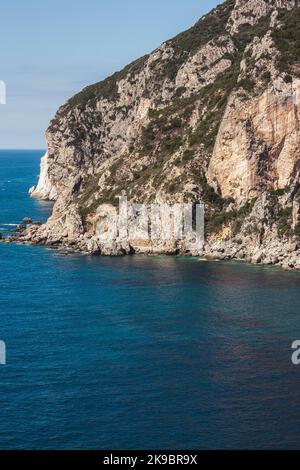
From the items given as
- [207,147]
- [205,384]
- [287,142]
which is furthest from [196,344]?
[207,147]

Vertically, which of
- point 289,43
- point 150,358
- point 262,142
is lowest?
point 150,358

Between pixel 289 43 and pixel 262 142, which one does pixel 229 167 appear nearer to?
pixel 262 142

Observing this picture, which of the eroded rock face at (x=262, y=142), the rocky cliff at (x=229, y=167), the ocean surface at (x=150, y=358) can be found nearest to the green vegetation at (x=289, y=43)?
the rocky cliff at (x=229, y=167)

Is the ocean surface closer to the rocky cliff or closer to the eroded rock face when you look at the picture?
the rocky cliff

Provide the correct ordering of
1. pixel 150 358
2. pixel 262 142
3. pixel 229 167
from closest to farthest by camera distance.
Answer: pixel 150 358 → pixel 262 142 → pixel 229 167

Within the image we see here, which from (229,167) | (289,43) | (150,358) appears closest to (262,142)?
(229,167)

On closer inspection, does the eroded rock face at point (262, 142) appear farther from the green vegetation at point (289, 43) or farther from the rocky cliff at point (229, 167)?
the green vegetation at point (289, 43)

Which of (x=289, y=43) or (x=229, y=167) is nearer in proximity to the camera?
(x=229, y=167)

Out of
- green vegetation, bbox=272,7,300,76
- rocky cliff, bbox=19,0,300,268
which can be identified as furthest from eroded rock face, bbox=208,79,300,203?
green vegetation, bbox=272,7,300,76

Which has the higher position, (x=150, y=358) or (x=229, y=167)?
(x=229, y=167)

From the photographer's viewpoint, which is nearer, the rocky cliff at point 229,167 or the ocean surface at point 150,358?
the ocean surface at point 150,358
